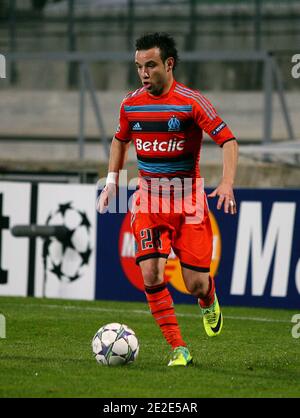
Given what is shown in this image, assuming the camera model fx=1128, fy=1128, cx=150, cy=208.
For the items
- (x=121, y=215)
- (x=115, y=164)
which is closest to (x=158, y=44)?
(x=115, y=164)

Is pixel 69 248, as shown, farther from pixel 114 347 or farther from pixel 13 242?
pixel 114 347

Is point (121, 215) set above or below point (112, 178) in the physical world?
below

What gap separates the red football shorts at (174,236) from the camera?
8.39 metres

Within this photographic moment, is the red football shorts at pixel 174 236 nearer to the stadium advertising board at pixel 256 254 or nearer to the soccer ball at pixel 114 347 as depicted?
the soccer ball at pixel 114 347

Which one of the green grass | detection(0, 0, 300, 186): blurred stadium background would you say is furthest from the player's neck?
detection(0, 0, 300, 186): blurred stadium background

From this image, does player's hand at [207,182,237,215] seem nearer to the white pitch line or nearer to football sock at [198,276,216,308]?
football sock at [198,276,216,308]

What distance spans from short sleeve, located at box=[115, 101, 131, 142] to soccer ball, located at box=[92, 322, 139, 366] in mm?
1497

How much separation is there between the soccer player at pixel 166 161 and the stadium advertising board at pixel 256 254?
4.21m

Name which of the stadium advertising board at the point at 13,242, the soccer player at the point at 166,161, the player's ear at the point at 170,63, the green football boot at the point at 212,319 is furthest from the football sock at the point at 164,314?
the stadium advertising board at the point at 13,242

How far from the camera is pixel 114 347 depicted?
27.0ft

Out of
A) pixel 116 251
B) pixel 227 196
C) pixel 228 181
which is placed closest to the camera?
pixel 227 196

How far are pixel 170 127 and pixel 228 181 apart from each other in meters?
0.71

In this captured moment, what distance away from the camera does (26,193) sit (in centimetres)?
1407

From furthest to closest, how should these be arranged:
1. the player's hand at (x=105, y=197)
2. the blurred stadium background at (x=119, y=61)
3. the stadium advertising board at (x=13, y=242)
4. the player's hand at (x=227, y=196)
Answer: the blurred stadium background at (x=119, y=61), the stadium advertising board at (x=13, y=242), the player's hand at (x=105, y=197), the player's hand at (x=227, y=196)
